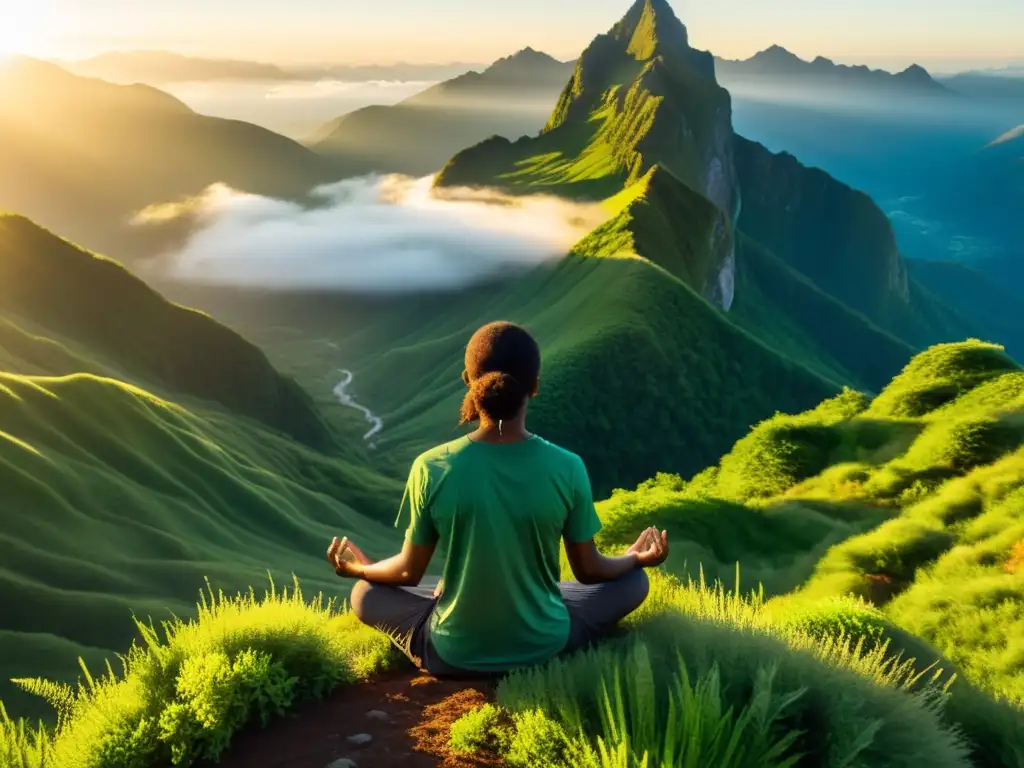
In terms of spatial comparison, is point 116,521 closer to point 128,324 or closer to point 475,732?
point 475,732

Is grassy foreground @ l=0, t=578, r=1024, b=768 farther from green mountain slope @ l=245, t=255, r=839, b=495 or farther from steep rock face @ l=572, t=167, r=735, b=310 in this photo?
steep rock face @ l=572, t=167, r=735, b=310

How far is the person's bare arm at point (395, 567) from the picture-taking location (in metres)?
7.23

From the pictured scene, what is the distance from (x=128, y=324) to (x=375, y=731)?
124687 mm

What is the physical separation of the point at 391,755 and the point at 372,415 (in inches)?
6983

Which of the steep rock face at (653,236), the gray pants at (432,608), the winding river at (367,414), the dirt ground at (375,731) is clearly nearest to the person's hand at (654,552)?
the gray pants at (432,608)

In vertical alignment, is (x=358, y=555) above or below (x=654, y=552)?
below

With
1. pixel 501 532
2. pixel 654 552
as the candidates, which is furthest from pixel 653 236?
pixel 501 532

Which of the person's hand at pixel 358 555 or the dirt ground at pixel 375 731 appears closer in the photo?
the dirt ground at pixel 375 731

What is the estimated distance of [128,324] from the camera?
387 feet

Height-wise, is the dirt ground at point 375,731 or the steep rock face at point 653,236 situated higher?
the steep rock face at point 653,236

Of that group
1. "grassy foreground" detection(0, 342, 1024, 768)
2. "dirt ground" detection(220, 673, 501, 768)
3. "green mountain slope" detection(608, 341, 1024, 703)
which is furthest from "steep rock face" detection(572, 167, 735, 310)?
"dirt ground" detection(220, 673, 501, 768)

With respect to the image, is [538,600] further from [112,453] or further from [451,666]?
[112,453]

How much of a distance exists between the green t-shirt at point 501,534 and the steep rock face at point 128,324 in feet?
373

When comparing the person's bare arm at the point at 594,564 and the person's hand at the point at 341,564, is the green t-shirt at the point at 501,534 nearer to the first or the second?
the person's bare arm at the point at 594,564
